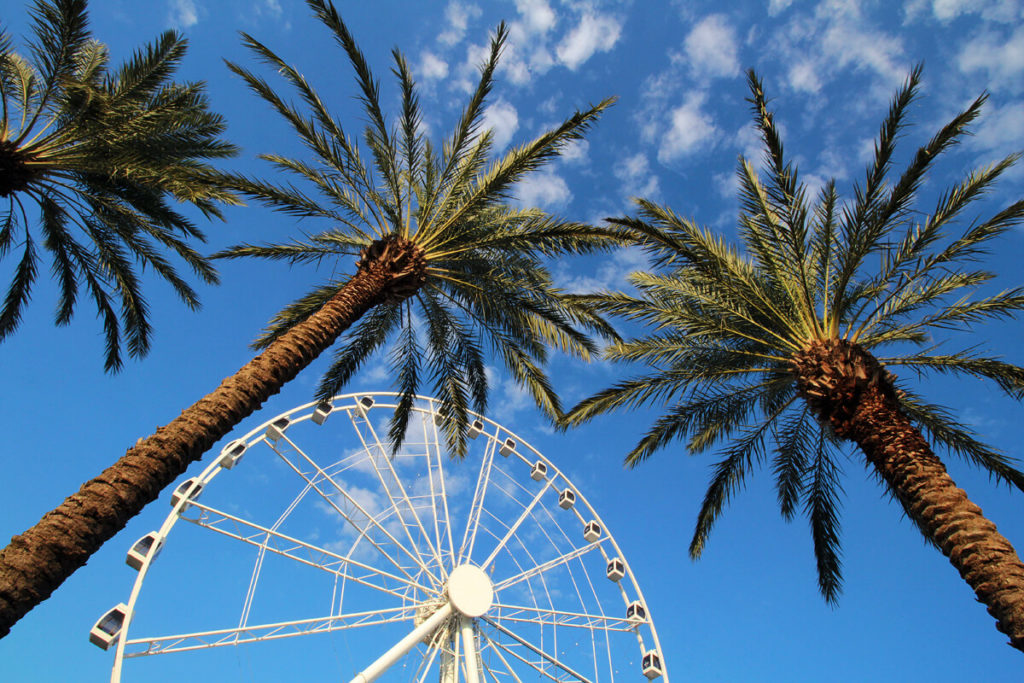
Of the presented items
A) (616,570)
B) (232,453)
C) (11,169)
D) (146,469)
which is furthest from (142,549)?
A: (616,570)

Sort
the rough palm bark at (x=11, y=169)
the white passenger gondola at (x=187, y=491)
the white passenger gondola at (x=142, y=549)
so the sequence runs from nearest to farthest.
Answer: the rough palm bark at (x=11, y=169)
the white passenger gondola at (x=142, y=549)
the white passenger gondola at (x=187, y=491)

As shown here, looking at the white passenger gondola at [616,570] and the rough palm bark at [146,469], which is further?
the white passenger gondola at [616,570]

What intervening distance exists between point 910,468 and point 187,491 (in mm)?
10916

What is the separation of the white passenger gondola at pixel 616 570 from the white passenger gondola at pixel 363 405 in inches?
284

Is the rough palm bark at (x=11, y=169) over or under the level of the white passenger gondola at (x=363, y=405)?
under

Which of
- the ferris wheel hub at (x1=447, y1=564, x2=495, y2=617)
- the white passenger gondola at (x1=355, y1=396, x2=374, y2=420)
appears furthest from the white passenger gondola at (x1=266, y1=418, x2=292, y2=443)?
the ferris wheel hub at (x1=447, y1=564, x2=495, y2=617)

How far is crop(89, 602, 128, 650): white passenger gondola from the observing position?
28.6ft

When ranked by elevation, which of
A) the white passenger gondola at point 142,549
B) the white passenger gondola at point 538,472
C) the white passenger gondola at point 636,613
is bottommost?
the white passenger gondola at point 142,549

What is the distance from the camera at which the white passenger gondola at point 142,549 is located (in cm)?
988

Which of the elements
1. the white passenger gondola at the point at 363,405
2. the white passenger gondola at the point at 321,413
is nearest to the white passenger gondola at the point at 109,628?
the white passenger gondola at the point at 321,413

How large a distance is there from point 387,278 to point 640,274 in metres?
4.21

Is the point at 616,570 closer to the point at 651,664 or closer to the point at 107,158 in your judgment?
the point at 651,664

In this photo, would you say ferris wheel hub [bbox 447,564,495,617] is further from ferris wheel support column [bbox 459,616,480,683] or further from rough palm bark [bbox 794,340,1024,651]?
rough palm bark [bbox 794,340,1024,651]

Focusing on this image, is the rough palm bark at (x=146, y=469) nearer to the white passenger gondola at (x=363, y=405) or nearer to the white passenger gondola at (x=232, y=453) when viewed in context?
the white passenger gondola at (x=232, y=453)
